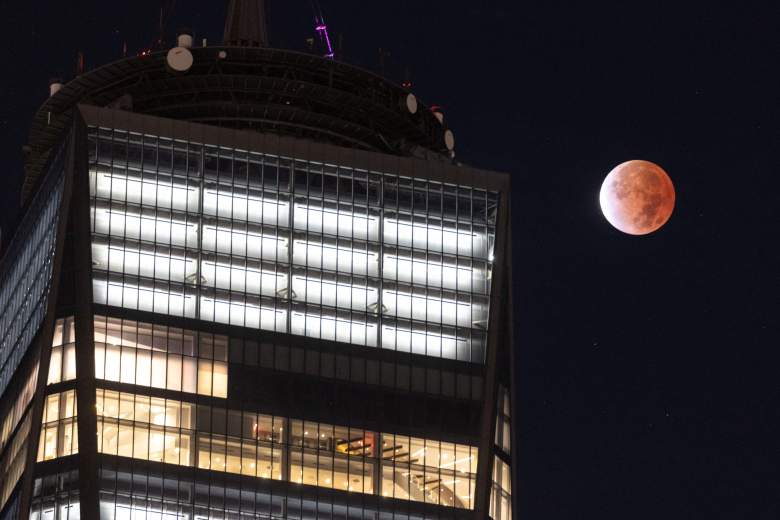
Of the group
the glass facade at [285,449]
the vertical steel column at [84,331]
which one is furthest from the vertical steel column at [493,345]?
the vertical steel column at [84,331]

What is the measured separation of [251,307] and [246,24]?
28.6m

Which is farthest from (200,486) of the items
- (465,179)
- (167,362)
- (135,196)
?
(465,179)

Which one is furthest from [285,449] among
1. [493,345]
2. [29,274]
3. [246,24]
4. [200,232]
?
[246,24]

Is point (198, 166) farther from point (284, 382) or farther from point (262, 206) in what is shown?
point (284, 382)

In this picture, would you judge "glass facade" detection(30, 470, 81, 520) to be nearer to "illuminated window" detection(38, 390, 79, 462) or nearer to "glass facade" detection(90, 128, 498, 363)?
"illuminated window" detection(38, 390, 79, 462)

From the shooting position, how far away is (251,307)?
17362cm

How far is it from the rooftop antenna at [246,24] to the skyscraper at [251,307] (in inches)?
158

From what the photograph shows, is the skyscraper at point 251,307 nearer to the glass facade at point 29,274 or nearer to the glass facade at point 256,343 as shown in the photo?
the glass facade at point 256,343

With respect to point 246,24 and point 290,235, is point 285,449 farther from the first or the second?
point 246,24

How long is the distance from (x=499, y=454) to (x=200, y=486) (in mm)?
24911

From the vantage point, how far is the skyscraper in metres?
166

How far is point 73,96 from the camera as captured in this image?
18488 cm

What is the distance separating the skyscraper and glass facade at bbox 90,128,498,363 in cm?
17

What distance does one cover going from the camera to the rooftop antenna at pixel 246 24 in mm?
188250
